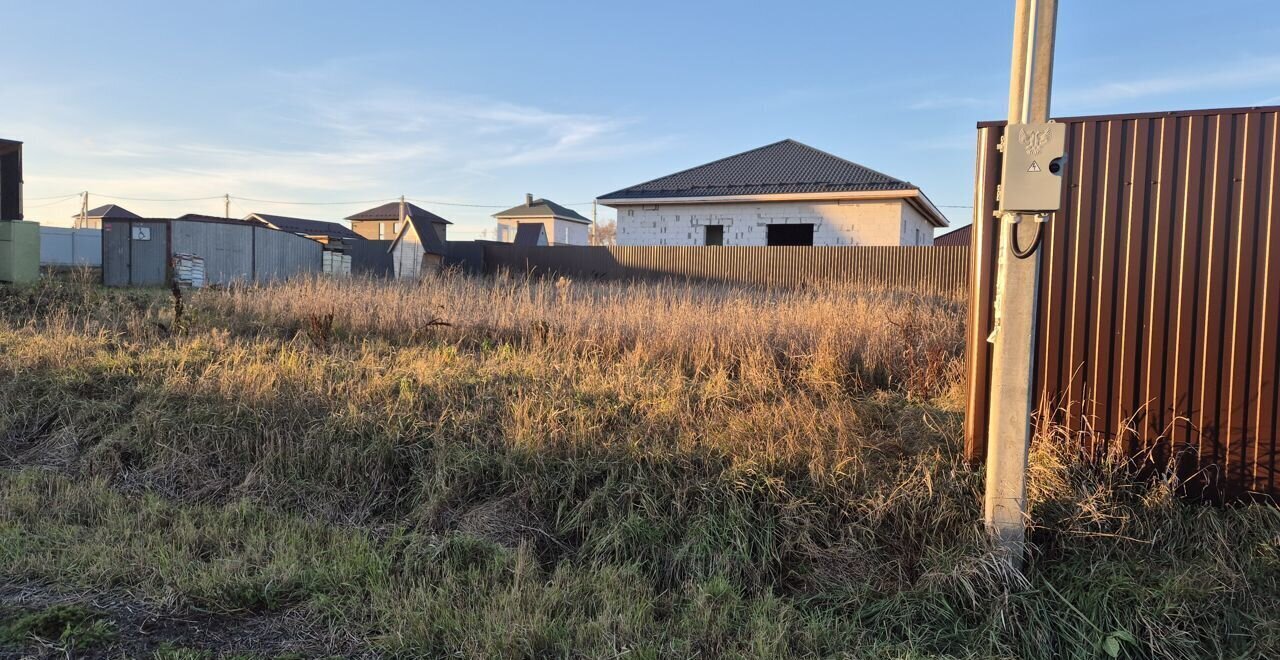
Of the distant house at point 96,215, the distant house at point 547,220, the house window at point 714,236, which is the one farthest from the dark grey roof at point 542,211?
the house window at point 714,236

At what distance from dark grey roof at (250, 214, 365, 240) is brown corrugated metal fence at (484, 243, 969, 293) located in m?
40.2

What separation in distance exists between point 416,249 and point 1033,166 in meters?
19.6

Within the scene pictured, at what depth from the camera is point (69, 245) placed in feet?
110

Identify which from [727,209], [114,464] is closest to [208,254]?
[727,209]

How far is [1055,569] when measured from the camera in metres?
3.43

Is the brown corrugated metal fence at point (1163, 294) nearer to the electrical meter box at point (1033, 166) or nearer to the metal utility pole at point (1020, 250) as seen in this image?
the metal utility pole at point (1020, 250)

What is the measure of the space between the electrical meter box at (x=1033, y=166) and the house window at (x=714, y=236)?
64.6ft

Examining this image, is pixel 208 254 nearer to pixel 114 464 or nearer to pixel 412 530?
pixel 114 464

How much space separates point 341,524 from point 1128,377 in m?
4.38

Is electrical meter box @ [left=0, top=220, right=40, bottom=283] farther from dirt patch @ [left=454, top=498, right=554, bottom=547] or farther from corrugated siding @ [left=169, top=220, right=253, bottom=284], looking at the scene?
dirt patch @ [left=454, top=498, right=554, bottom=547]

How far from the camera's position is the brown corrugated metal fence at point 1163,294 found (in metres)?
3.81

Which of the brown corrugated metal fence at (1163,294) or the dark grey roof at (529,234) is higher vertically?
the dark grey roof at (529,234)

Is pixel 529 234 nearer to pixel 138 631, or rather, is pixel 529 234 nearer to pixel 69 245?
pixel 69 245

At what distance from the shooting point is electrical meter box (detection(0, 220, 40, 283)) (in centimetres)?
1369
